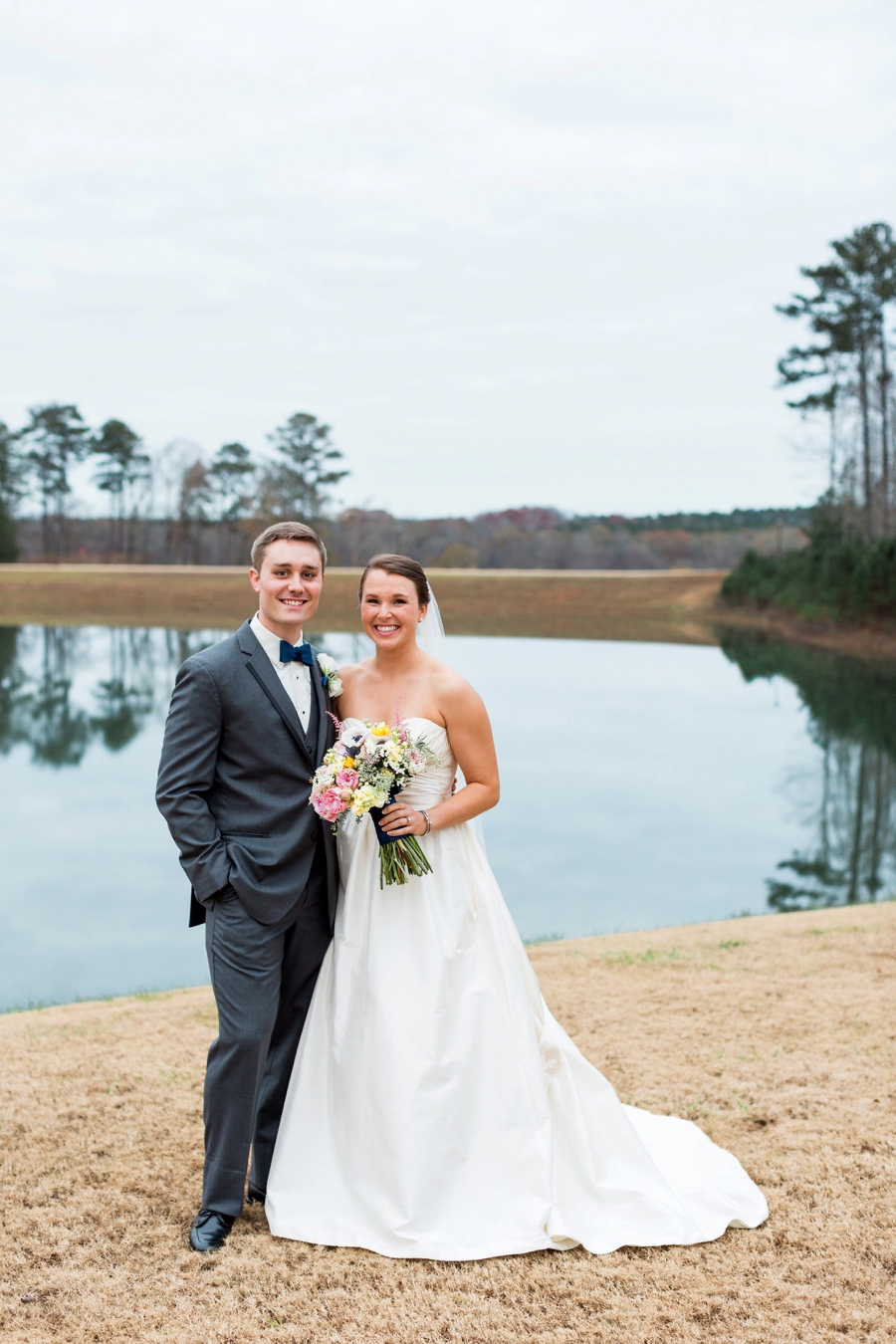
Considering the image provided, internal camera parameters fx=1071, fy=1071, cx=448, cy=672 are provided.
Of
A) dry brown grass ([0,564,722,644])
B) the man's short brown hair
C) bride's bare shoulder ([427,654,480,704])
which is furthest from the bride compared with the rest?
dry brown grass ([0,564,722,644])

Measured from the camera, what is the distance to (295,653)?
10.7ft

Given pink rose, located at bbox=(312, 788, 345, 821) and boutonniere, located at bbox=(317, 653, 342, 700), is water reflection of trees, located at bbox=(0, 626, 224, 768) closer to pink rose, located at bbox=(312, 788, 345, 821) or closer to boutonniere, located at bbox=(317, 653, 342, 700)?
boutonniere, located at bbox=(317, 653, 342, 700)

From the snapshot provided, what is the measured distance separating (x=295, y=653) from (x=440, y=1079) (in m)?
1.36

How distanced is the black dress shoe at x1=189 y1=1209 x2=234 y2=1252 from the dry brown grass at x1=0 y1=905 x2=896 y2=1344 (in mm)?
55

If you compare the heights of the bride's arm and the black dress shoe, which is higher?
the bride's arm

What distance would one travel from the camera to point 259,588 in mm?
3320

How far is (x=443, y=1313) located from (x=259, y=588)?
210cm

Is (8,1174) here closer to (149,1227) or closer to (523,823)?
(149,1227)

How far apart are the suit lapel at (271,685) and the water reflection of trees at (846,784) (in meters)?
8.29

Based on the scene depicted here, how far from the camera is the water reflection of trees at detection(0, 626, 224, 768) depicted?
2025 centimetres

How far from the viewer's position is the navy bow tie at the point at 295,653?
3264mm

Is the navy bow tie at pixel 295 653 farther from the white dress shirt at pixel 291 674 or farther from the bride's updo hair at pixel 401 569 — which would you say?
the bride's updo hair at pixel 401 569

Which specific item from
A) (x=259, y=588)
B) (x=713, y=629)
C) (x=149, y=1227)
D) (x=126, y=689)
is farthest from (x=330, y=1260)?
(x=713, y=629)

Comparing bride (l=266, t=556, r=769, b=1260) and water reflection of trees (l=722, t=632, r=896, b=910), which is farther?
water reflection of trees (l=722, t=632, r=896, b=910)
